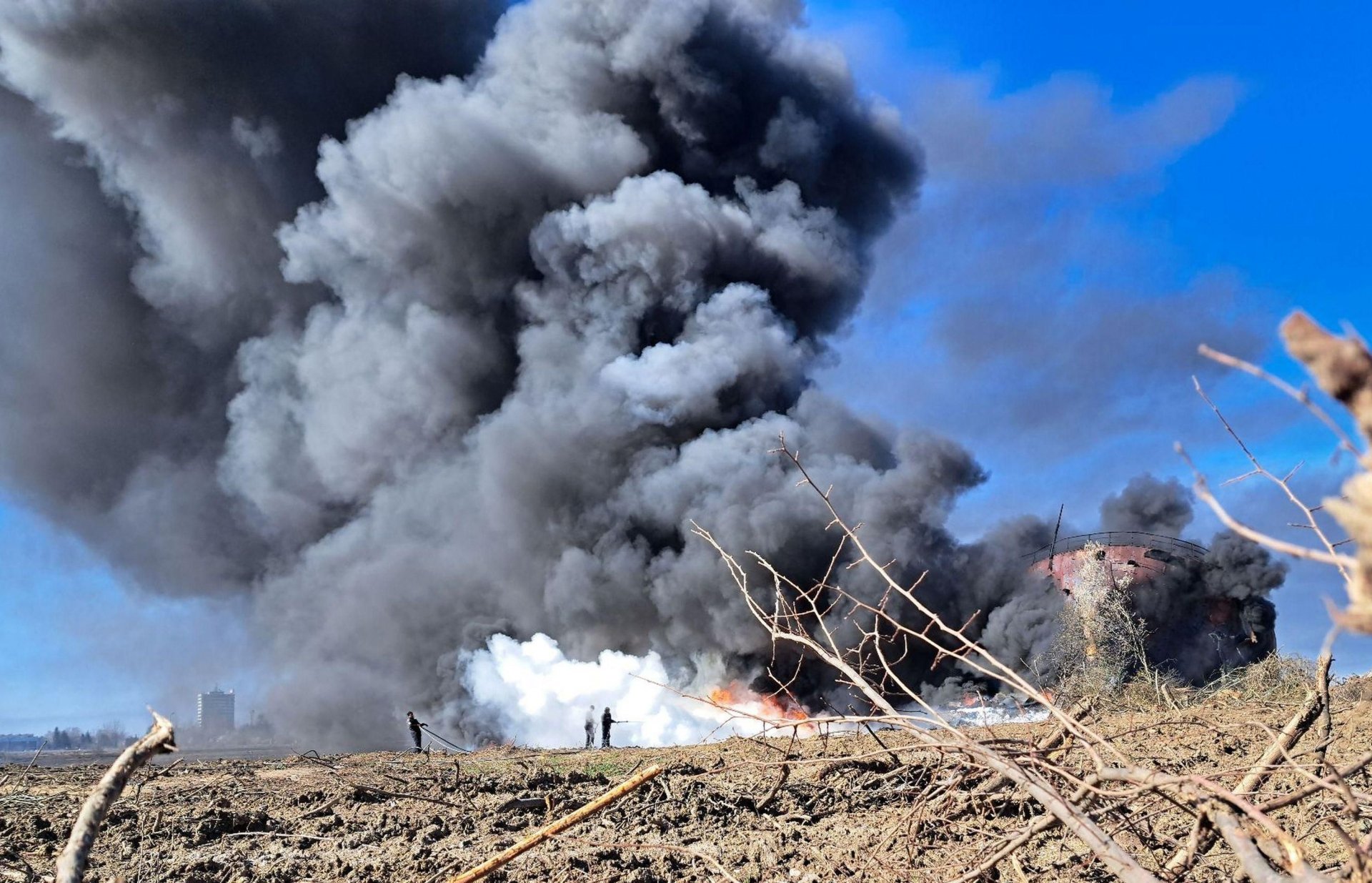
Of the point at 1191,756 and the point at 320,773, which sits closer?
the point at 1191,756

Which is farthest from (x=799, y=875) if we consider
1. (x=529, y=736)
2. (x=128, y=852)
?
(x=529, y=736)

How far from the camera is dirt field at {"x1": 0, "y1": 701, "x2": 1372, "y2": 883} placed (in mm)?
4855

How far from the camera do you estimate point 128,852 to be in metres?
6.46

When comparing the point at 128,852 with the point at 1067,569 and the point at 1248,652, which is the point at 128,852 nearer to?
the point at 1067,569

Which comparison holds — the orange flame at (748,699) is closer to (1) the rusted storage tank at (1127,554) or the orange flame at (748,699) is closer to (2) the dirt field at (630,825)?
(1) the rusted storage tank at (1127,554)

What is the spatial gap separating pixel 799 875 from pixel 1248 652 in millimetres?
30915

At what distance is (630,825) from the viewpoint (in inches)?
255

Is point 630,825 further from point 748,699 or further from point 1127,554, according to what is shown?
point 1127,554

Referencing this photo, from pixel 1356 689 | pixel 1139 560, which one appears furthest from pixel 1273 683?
pixel 1139 560

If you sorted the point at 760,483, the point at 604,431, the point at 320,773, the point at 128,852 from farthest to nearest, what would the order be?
the point at 604,431 → the point at 760,483 → the point at 320,773 → the point at 128,852

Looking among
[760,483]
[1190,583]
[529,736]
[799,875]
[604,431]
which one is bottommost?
[799,875]

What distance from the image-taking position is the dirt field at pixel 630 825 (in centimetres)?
486

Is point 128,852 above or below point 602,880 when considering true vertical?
above

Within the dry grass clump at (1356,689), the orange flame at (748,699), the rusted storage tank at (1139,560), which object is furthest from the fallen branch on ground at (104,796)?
the rusted storage tank at (1139,560)
